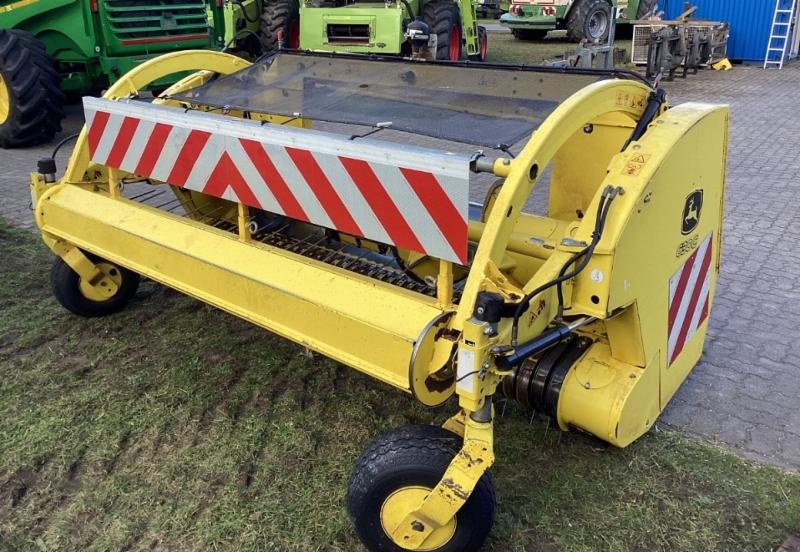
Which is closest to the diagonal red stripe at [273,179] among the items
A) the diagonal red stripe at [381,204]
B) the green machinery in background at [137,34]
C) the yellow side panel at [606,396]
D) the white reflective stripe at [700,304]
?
the diagonal red stripe at [381,204]

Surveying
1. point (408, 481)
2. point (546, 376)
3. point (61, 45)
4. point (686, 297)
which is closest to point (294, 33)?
point (61, 45)

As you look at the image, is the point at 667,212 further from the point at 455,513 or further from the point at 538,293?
the point at 455,513

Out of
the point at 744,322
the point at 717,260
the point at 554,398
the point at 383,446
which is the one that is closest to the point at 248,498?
the point at 383,446

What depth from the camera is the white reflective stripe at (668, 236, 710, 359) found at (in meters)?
2.86

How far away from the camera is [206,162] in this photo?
2871 millimetres

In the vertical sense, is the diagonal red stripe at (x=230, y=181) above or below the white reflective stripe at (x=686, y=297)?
above

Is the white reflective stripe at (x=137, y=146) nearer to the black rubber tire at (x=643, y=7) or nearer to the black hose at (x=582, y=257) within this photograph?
the black hose at (x=582, y=257)

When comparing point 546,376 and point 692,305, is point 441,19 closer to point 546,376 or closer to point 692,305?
point 692,305

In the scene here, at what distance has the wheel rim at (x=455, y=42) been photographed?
1156 cm

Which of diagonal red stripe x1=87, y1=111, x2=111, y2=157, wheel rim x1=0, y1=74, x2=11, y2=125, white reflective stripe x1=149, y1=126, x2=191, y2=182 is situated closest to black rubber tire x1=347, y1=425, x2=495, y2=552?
white reflective stripe x1=149, y1=126, x2=191, y2=182

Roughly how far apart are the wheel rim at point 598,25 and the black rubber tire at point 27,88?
13.0m

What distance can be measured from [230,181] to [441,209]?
102 centimetres

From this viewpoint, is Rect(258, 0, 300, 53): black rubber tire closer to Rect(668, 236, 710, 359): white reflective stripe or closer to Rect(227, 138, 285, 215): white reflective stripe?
Rect(227, 138, 285, 215): white reflective stripe

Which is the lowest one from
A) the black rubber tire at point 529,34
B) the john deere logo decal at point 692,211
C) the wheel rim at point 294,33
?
the black rubber tire at point 529,34
